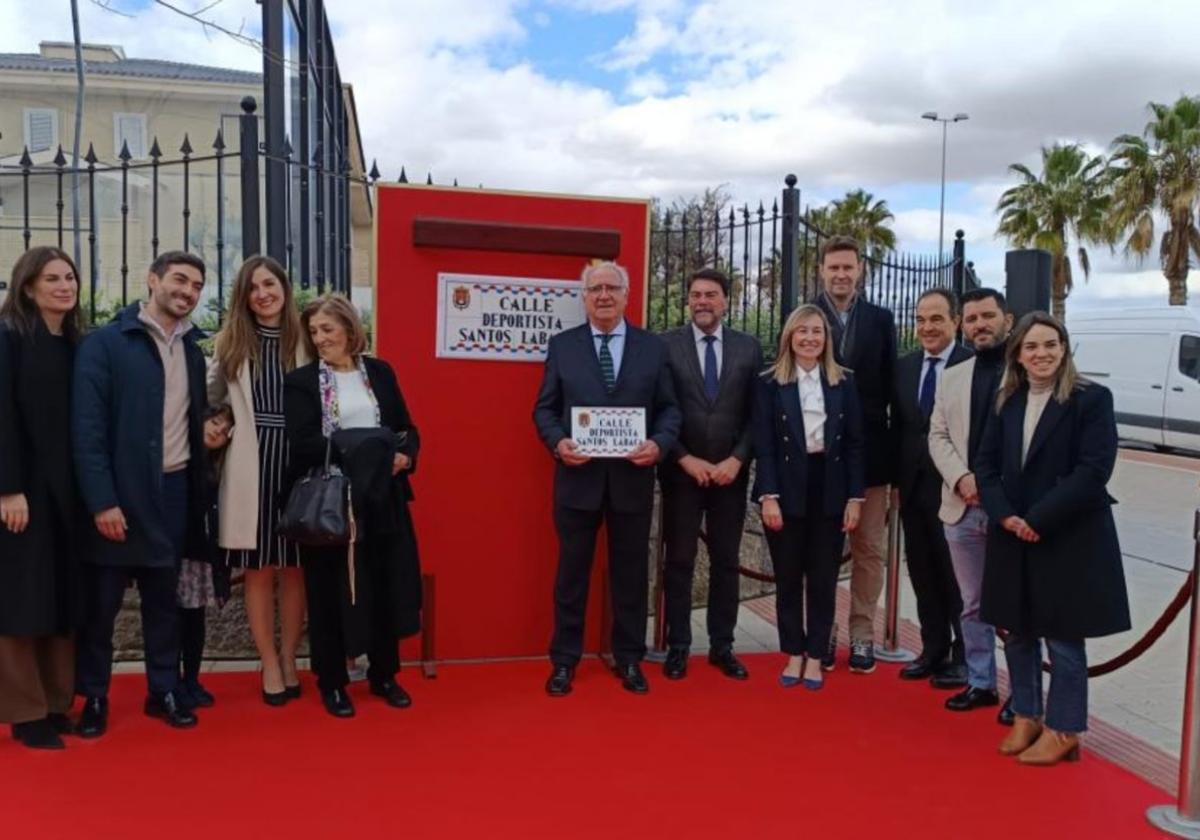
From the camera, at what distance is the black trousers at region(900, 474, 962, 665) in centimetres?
474

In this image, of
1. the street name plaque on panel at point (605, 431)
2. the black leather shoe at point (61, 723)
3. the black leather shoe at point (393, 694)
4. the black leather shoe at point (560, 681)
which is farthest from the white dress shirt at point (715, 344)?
the black leather shoe at point (61, 723)

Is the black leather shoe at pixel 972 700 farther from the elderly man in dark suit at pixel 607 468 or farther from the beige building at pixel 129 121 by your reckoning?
the beige building at pixel 129 121

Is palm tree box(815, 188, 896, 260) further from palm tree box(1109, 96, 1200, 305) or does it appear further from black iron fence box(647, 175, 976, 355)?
black iron fence box(647, 175, 976, 355)

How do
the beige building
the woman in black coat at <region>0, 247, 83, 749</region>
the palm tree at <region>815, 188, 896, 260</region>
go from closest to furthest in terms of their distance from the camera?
the woman in black coat at <region>0, 247, 83, 749</region>
the beige building
the palm tree at <region>815, 188, 896, 260</region>

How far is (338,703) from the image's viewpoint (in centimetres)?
427

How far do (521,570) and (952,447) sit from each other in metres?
2.17

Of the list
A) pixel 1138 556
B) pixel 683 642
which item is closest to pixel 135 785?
pixel 683 642

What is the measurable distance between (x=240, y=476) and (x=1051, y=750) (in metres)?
A: 3.44

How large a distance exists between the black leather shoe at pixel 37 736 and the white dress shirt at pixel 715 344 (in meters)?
3.13

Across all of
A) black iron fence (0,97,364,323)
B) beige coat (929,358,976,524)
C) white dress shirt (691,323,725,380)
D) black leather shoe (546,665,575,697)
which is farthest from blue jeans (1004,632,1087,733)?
black iron fence (0,97,364,323)

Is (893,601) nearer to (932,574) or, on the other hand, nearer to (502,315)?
(932,574)

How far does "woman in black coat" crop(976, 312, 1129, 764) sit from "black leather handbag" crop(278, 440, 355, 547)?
2570mm

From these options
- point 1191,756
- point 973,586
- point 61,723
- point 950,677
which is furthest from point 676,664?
point 61,723

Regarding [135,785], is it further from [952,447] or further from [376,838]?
[952,447]
